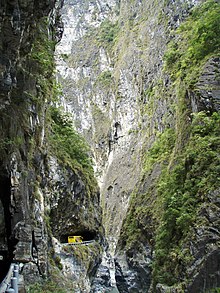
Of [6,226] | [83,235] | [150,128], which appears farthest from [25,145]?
[150,128]

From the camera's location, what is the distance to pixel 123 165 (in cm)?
5350

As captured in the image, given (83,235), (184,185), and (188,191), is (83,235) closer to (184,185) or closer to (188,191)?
(184,185)

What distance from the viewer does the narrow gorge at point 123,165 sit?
10820 mm

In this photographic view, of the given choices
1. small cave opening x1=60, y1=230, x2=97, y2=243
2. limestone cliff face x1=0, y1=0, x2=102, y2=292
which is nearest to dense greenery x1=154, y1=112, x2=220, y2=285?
limestone cliff face x1=0, y1=0, x2=102, y2=292

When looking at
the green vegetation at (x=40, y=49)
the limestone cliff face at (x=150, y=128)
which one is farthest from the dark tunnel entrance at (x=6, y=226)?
the limestone cliff face at (x=150, y=128)

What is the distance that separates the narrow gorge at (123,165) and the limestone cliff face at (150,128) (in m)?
0.11

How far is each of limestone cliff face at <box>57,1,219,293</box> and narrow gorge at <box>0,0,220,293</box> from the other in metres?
0.11

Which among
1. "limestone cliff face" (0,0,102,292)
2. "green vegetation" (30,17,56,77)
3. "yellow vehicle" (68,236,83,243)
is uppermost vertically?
"green vegetation" (30,17,56,77)

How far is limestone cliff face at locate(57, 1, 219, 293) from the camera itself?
18516 mm

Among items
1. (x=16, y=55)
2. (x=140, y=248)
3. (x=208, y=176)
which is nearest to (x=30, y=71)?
(x=16, y=55)

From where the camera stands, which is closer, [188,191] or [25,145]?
[25,145]

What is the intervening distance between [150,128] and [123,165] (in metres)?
10.7

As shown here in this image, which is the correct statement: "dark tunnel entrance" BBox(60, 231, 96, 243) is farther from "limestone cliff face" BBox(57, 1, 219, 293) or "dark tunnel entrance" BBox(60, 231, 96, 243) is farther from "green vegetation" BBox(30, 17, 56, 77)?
"green vegetation" BBox(30, 17, 56, 77)

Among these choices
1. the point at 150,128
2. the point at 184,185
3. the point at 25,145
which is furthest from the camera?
the point at 150,128
